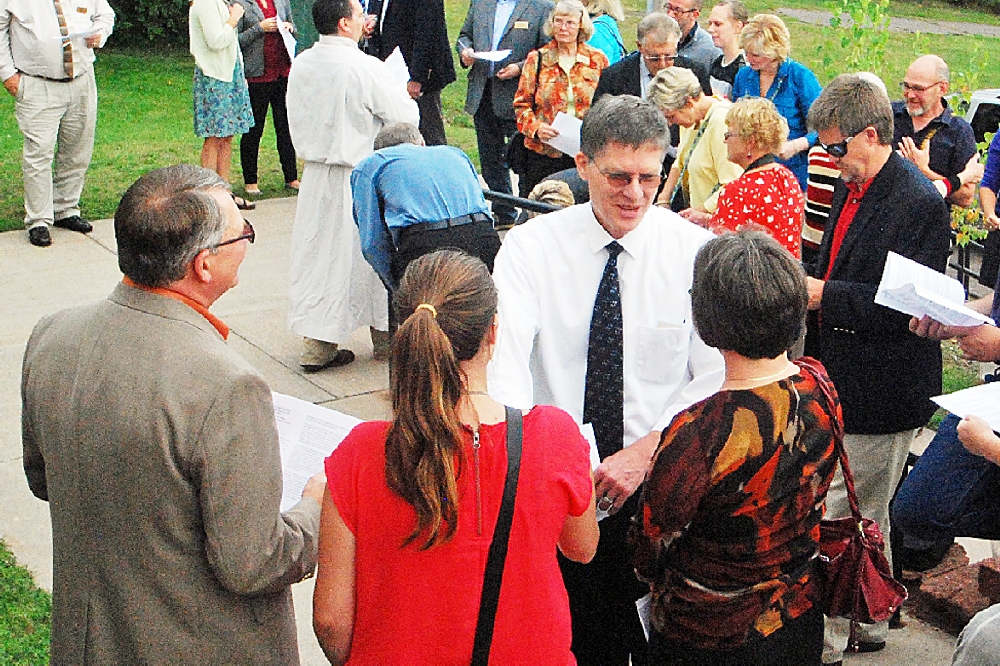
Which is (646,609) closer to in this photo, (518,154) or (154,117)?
(518,154)

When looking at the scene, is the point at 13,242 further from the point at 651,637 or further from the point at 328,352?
the point at 651,637

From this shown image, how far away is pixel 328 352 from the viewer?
22.8 feet

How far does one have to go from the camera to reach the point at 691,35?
8.66 meters

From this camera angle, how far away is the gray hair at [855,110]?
13.8 feet

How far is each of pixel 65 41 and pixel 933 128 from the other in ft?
19.8

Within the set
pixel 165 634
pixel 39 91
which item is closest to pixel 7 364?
pixel 39 91

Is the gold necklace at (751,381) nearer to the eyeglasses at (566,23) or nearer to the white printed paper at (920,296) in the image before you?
the white printed paper at (920,296)

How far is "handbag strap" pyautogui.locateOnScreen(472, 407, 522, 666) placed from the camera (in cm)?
232

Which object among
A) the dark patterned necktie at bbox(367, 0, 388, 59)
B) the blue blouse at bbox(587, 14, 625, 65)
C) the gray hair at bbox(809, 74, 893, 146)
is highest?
the gray hair at bbox(809, 74, 893, 146)

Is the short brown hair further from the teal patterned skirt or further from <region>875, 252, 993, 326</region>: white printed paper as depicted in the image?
the teal patterned skirt

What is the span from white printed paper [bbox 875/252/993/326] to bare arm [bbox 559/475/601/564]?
5.55 ft

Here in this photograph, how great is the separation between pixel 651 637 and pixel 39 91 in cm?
713

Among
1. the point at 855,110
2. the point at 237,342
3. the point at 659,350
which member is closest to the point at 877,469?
the point at 855,110

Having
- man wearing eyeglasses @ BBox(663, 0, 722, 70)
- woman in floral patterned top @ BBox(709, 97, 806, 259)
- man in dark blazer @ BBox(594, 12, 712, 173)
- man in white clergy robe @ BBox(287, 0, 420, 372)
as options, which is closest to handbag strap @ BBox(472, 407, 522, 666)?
woman in floral patterned top @ BBox(709, 97, 806, 259)
